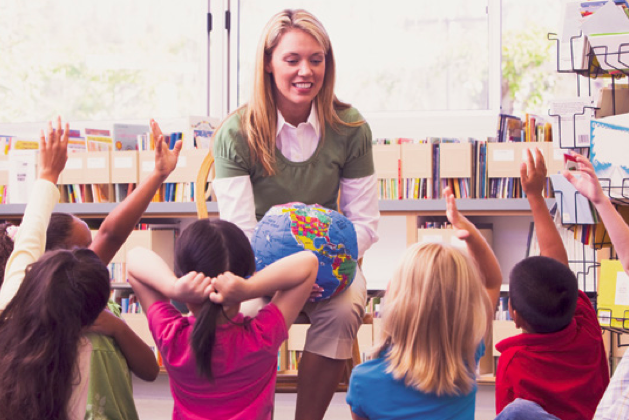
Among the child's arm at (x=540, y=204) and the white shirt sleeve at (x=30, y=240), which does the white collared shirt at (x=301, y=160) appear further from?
the white shirt sleeve at (x=30, y=240)

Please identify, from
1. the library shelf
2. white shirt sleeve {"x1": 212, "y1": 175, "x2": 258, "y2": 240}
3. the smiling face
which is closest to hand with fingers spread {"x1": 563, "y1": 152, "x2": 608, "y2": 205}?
the smiling face

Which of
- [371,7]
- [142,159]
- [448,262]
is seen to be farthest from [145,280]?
[371,7]

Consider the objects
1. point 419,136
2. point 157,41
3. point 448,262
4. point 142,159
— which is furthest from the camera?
point 157,41

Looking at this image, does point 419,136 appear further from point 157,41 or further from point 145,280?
point 145,280

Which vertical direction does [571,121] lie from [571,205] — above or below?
above

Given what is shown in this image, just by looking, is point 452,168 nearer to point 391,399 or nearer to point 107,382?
point 391,399

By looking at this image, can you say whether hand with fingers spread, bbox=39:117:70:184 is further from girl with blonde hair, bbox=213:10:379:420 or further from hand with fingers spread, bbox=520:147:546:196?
hand with fingers spread, bbox=520:147:546:196

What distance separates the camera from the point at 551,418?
133 centimetres

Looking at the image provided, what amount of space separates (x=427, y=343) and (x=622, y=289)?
3.28 feet

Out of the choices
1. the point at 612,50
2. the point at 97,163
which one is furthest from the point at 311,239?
the point at 97,163

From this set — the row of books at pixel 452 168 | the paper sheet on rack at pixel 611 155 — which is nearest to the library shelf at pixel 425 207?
the row of books at pixel 452 168

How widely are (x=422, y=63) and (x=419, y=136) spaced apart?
1.60 ft

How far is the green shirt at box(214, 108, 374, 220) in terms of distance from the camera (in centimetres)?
229

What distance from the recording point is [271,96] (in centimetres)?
236
